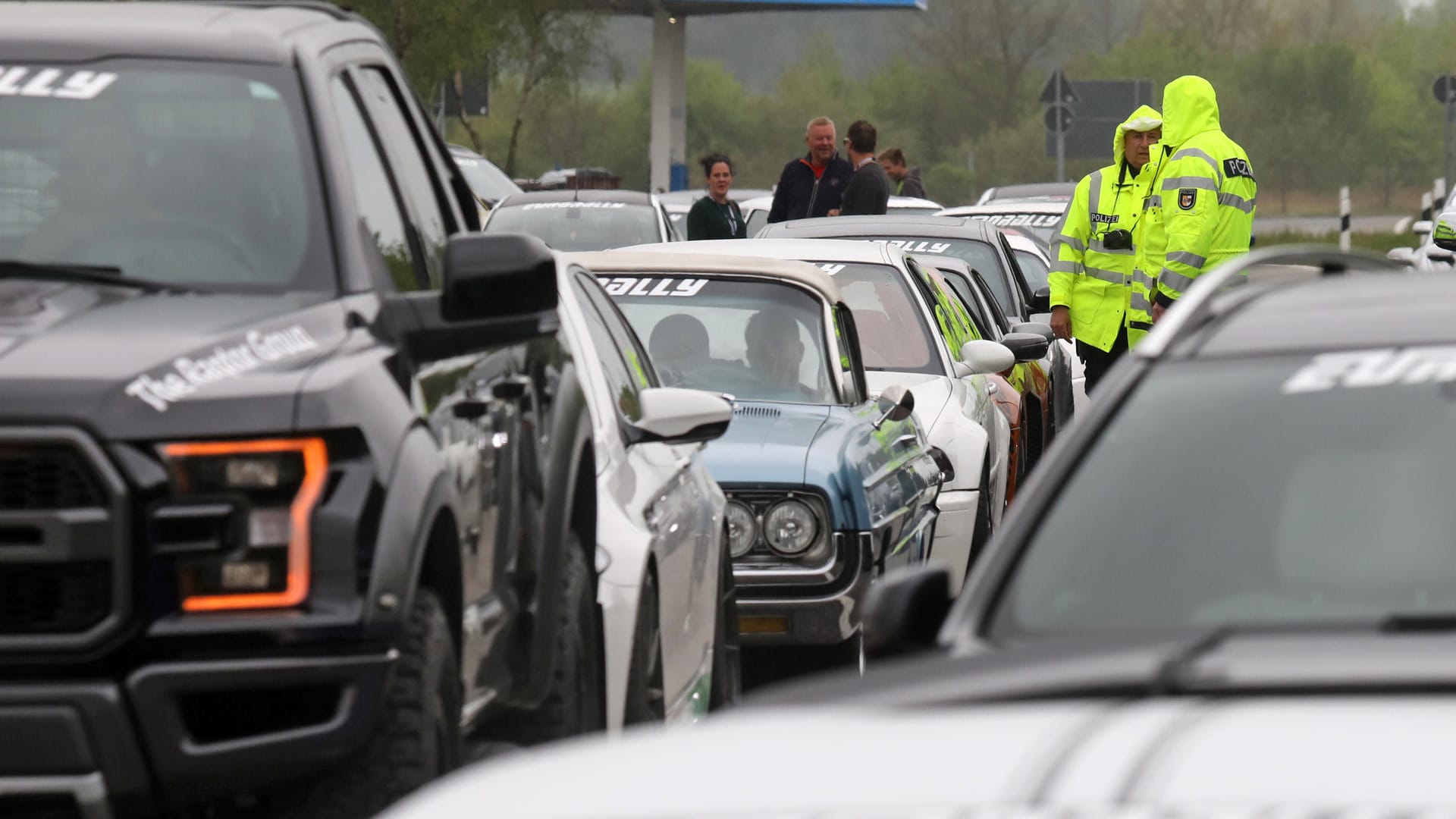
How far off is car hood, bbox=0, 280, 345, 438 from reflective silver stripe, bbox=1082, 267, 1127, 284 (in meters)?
8.68

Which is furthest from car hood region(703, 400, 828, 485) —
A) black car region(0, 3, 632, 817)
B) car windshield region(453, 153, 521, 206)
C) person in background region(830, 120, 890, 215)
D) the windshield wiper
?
car windshield region(453, 153, 521, 206)

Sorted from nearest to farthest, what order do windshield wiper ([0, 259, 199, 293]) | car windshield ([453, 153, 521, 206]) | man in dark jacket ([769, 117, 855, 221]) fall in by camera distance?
windshield wiper ([0, 259, 199, 293])
man in dark jacket ([769, 117, 855, 221])
car windshield ([453, 153, 521, 206])

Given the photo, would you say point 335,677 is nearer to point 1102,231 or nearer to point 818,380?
point 818,380

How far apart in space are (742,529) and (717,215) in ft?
38.0

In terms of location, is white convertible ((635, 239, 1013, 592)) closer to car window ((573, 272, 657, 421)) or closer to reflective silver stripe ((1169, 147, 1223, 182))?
reflective silver stripe ((1169, 147, 1223, 182))

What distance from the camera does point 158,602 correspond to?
170 inches

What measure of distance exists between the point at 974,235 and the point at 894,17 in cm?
12151

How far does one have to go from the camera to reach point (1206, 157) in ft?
41.2

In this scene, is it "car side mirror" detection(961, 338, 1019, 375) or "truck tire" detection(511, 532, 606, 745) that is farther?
"car side mirror" detection(961, 338, 1019, 375)

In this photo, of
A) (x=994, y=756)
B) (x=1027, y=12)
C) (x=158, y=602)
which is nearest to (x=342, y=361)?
(x=158, y=602)

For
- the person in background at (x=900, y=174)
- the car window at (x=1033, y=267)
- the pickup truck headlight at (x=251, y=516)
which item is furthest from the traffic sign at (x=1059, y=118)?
the pickup truck headlight at (x=251, y=516)

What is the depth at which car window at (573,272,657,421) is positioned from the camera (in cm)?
727

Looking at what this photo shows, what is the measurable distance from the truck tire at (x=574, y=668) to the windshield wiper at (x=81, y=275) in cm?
121

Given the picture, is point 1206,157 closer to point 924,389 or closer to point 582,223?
point 924,389
